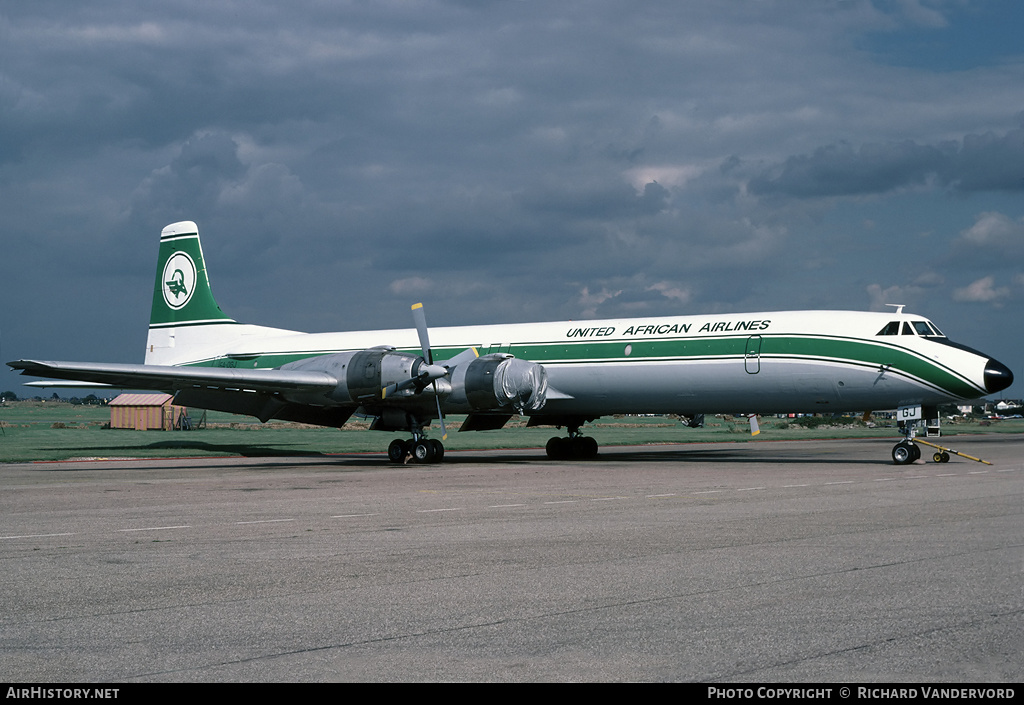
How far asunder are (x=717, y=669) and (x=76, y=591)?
5.50m

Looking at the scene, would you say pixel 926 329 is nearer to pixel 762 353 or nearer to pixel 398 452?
pixel 762 353

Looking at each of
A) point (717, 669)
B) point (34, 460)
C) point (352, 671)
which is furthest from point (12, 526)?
point (34, 460)

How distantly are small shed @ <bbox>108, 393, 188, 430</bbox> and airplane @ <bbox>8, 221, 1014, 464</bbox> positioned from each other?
92.5 ft

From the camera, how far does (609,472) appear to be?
24.6 m

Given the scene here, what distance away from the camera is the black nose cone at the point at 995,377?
80.7 feet

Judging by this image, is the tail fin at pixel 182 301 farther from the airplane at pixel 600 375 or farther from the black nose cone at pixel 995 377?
the black nose cone at pixel 995 377

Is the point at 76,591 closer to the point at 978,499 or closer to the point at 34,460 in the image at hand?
the point at 978,499

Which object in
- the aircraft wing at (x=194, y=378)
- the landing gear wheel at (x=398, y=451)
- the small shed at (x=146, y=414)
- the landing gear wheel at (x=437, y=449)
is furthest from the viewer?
the small shed at (x=146, y=414)

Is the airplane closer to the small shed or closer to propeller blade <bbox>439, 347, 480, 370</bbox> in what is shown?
propeller blade <bbox>439, 347, 480, 370</bbox>

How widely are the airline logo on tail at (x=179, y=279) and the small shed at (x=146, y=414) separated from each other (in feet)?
72.9

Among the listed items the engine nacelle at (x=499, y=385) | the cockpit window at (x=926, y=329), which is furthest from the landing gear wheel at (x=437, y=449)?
the cockpit window at (x=926, y=329)

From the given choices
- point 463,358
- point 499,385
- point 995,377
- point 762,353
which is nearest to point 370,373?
point 463,358

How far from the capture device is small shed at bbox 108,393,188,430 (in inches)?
2271

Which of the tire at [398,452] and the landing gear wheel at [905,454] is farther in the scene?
the tire at [398,452]
